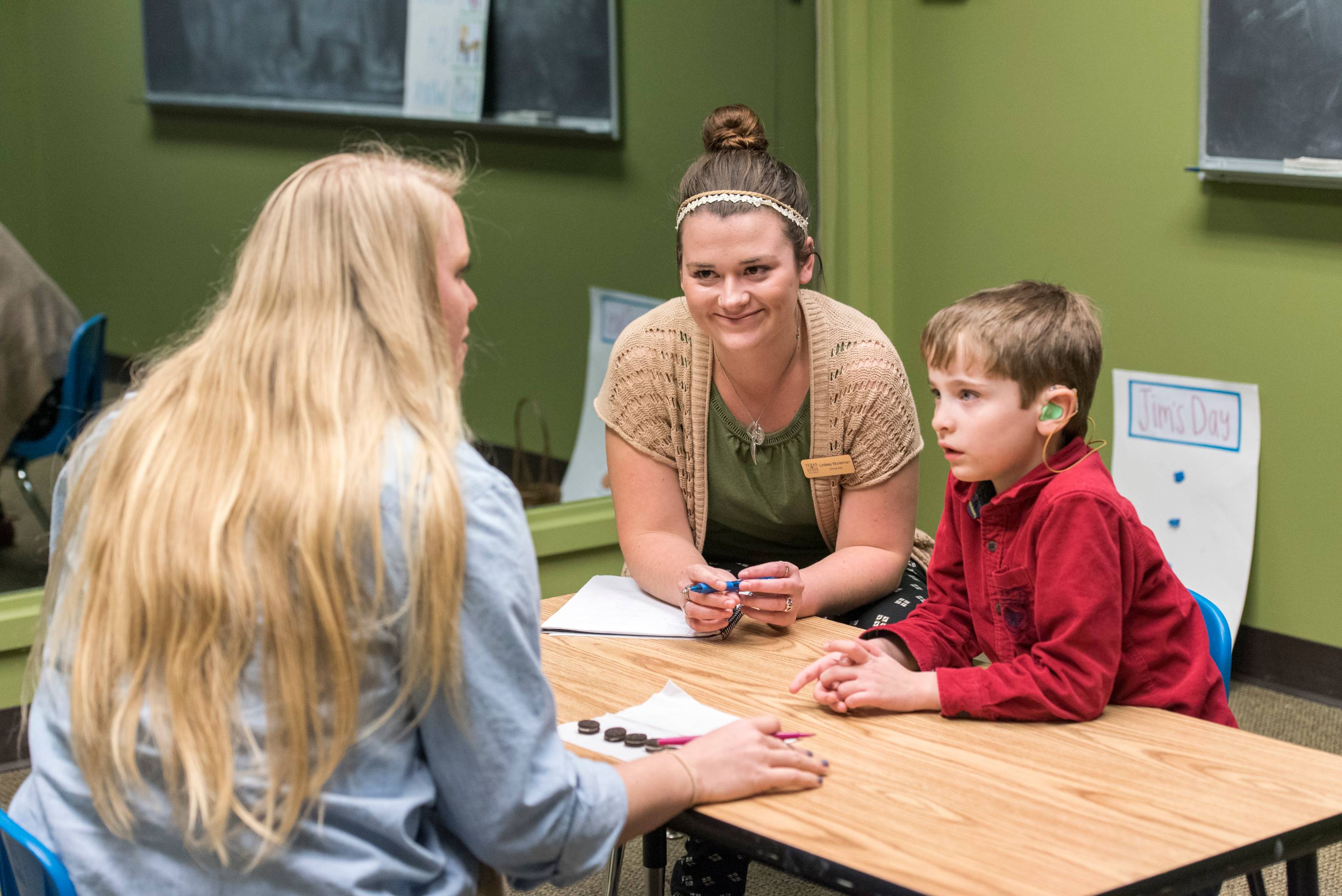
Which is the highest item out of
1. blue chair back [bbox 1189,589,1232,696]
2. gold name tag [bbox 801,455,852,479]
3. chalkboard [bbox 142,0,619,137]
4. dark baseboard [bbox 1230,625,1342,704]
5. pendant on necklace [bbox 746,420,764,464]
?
chalkboard [bbox 142,0,619,137]

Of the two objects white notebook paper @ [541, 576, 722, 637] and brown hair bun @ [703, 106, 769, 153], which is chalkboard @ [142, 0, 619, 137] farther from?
white notebook paper @ [541, 576, 722, 637]

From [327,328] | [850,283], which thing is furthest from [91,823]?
[850,283]

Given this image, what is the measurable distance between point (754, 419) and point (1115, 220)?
5.36 ft

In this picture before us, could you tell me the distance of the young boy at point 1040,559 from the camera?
1.46 meters

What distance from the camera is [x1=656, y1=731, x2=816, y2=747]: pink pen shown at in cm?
142

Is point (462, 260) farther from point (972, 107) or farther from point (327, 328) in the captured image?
point (972, 107)

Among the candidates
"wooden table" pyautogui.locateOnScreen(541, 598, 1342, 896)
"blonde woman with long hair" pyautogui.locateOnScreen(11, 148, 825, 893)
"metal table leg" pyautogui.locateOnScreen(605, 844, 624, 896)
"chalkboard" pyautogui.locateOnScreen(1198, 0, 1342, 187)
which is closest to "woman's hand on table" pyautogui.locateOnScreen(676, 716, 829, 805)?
"wooden table" pyautogui.locateOnScreen(541, 598, 1342, 896)

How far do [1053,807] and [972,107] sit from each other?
2.84 meters

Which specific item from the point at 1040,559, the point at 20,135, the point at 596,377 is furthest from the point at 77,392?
the point at 1040,559

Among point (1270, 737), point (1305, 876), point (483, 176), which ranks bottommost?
point (1270, 737)

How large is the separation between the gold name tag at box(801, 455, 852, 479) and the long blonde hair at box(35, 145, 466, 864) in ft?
3.60

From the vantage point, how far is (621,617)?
6.22 feet

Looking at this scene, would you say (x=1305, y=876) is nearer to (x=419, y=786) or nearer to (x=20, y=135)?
(x=419, y=786)

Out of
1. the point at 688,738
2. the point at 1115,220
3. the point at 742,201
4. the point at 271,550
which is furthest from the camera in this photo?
the point at 1115,220
